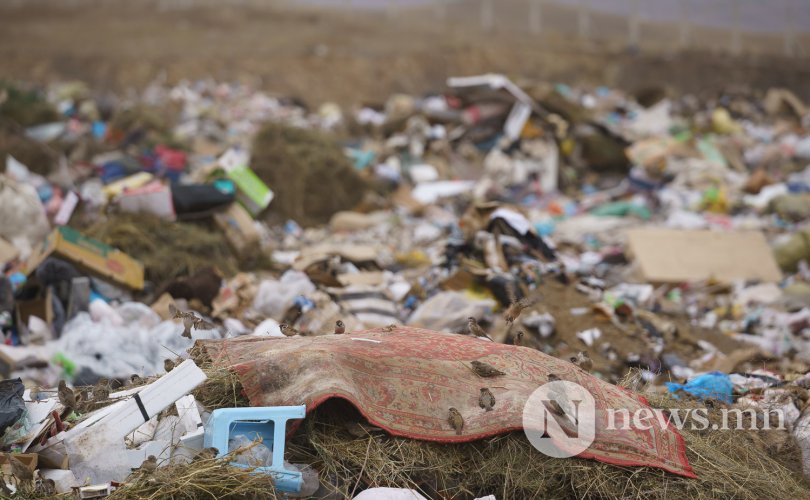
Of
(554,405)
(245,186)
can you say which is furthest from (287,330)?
(245,186)

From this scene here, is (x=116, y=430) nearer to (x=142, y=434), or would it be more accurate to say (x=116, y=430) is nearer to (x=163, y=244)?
(x=142, y=434)

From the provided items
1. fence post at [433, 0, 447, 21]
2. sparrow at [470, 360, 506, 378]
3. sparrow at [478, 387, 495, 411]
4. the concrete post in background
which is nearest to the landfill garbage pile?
sparrow at [478, 387, 495, 411]

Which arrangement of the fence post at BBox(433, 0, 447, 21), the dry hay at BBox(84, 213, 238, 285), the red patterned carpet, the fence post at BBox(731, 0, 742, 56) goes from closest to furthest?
the red patterned carpet → the dry hay at BBox(84, 213, 238, 285) → the fence post at BBox(731, 0, 742, 56) → the fence post at BBox(433, 0, 447, 21)

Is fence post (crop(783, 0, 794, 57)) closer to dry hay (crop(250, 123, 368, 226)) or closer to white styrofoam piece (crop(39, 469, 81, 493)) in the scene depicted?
dry hay (crop(250, 123, 368, 226))

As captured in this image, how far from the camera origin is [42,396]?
3.08m

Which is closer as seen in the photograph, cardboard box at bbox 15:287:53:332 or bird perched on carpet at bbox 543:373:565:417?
bird perched on carpet at bbox 543:373:565:417

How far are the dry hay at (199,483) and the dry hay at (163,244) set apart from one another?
330cm

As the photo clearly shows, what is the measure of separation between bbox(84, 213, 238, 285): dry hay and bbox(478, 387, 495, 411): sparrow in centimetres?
332

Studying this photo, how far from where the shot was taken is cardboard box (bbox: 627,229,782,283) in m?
6.45

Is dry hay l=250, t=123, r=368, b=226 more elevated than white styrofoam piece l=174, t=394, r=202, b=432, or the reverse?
white styrofoam piece l=174, t=394, r=202, b=432

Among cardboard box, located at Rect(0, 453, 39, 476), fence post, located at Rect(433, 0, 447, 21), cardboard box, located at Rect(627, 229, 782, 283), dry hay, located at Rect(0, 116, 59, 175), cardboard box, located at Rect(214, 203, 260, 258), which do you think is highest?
cardboard box, located at Rect(0, 453, 39, 476)

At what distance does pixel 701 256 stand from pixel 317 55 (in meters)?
11.7

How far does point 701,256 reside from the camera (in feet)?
21.8

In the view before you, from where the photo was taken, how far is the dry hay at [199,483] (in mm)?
2291
